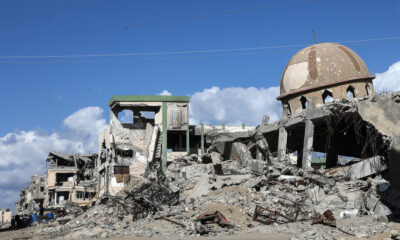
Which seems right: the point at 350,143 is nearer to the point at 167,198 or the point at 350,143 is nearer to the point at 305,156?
the point at 305,156

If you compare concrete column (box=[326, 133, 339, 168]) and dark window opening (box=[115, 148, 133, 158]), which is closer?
concrete column (box=[326, 133, 339, 168])

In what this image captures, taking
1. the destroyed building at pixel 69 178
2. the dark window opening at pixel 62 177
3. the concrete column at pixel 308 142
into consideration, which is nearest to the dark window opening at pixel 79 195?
the destroyed building at pixel 69 178

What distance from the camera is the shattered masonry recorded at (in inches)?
546

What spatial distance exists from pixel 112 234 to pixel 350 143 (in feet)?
57.4

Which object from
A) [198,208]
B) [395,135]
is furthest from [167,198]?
[395,135]

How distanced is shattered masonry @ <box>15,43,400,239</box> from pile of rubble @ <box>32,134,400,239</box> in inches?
1.7

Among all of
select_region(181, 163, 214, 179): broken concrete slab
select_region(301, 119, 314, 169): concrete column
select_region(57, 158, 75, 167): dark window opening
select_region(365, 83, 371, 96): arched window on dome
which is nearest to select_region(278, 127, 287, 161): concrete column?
select_region(301, 119, 314, 169): concrete column

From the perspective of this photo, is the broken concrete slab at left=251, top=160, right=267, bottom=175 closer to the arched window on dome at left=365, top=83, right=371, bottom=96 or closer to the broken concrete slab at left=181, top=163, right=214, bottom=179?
the broken concrete slab at left=181, top=163, right=214, bottom=179

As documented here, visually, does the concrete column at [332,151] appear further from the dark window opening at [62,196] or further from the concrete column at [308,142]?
the dark window opening at [62,196]

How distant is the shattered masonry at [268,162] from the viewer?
1386 centimetres

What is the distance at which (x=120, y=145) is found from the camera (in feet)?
115

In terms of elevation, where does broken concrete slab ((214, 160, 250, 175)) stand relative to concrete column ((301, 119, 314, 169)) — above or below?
below

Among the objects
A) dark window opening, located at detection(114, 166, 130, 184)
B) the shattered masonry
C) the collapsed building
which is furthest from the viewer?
the collapsed building

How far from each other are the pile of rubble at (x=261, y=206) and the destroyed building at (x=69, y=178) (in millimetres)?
27509
